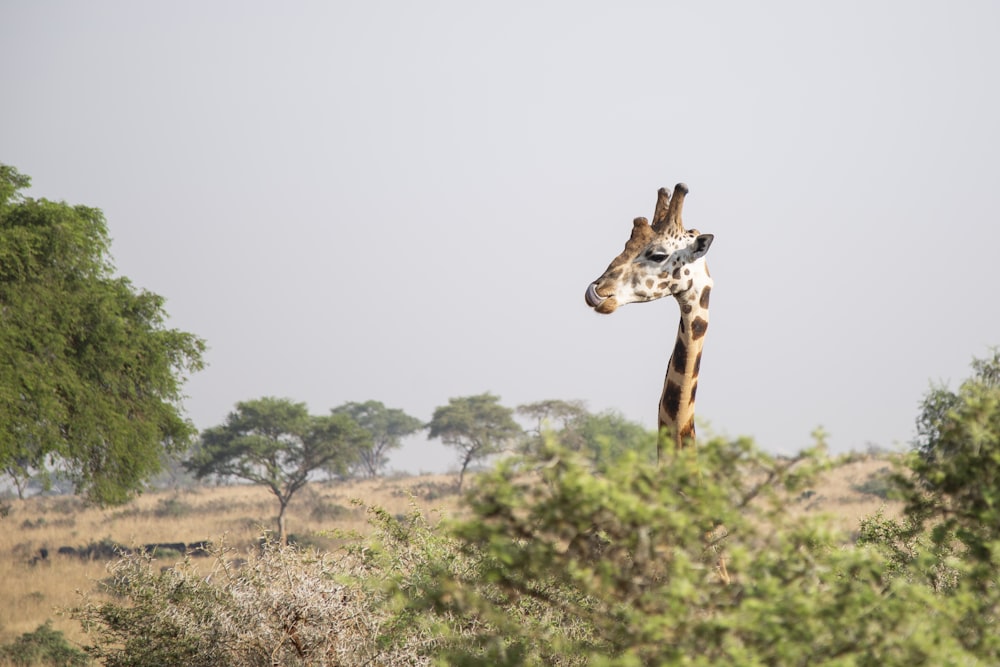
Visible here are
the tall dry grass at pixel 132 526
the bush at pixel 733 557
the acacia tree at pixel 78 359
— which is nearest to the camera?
the bush at pixel 733 557

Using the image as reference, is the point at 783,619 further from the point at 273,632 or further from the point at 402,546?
the point at 402,546

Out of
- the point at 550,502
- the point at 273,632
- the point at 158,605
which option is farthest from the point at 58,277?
the point at 550,502

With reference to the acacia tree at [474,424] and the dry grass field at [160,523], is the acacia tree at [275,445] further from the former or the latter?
the acacia tree at [474,424]

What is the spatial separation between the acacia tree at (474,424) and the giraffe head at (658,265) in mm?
50897

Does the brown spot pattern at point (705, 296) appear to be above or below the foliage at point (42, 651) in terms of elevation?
above

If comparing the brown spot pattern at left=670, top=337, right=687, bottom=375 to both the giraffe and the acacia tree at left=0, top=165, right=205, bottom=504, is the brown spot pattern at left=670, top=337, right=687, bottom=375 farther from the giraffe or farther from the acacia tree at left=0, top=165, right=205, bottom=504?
the acacia tree at left=0, top=165, right=205, bottom=504

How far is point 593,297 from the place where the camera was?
8422mm

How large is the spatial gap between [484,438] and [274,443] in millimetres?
20392

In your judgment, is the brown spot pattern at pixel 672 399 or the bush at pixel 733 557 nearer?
the bush at pixel 733 557

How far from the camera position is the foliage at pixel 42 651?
54.6 ft

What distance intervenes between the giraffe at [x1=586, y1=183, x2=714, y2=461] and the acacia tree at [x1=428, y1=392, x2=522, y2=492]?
5085 cm

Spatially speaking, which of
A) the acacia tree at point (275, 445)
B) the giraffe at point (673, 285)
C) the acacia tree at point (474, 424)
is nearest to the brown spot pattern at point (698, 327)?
the giraffe at point (673, 285)

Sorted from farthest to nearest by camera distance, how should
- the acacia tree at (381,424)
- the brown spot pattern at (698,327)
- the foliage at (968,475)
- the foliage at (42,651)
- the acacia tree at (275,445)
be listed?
1. the acacia tree at (381,424)
2. the acacia tree at (275,445)
3. the foliage at (42,651)
4. the brown spot pattern at (698,327)
5. the foliage at (968,475)

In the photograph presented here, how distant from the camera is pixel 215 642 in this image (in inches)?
350
